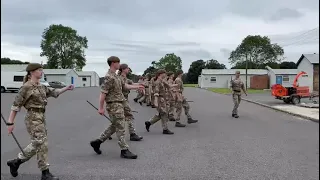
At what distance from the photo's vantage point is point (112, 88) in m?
7.32

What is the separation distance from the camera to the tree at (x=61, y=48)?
351ft

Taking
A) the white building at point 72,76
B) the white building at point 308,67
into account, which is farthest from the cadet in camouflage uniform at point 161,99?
the white building at point 72,76

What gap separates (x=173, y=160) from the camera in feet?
23.6

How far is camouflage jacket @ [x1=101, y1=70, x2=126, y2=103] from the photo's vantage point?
727 centimetres

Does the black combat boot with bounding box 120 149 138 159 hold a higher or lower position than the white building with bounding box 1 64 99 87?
lower

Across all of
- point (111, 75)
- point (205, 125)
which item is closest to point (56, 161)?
point (111, 75)

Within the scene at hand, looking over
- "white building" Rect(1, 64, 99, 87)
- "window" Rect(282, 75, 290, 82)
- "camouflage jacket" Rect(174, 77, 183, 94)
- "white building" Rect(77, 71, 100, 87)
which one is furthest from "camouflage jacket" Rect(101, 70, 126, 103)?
"white building" Rect(77, 71, 100, 87)

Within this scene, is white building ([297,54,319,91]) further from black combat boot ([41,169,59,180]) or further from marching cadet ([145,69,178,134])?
black combat boot ([41,169,59,180])

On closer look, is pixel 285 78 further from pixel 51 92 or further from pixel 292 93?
pixel 51 92

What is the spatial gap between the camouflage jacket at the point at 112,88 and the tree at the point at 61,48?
103089 millimetres

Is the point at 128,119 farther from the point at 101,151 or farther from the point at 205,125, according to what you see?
the point at 205,125

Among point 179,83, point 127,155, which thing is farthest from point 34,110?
point 179,83

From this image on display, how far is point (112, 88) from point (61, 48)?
342 feet

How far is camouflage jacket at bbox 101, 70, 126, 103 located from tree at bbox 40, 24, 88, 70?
103 m
